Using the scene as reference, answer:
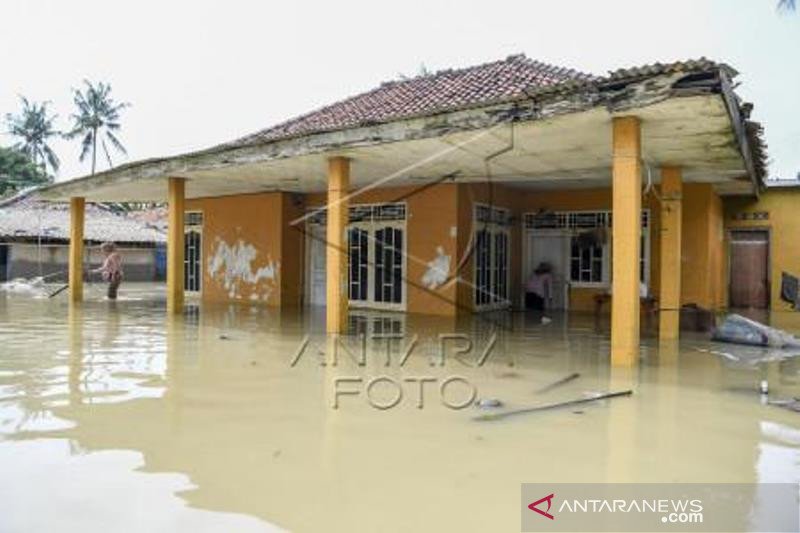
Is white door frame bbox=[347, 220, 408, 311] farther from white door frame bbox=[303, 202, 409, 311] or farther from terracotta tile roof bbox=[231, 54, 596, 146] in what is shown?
terracotta tile roof bbox=[231, 54, 596, 146]

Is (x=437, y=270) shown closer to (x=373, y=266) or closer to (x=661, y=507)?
(x=373, y=266)

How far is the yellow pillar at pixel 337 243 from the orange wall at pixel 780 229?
10.4m

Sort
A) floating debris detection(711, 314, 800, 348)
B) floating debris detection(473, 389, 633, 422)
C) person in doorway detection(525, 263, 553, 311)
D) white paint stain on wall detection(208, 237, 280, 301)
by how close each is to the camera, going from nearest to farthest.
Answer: floating debris detection(473, 389, 633, 422), floating debris detection(711, 314, 800, 348), person in doorway detection(525, 263, 553, 311), white paint stain on wall detection(208, 237, 280, 301)

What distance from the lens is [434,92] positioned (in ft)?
43.7

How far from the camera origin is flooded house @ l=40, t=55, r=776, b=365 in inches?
292

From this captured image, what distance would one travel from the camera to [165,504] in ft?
11.8

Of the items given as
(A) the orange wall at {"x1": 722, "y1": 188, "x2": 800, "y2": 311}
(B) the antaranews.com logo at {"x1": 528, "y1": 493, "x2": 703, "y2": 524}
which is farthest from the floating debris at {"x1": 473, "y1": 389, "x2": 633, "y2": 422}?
(A) the orange wall at {"x1": 722, "y1": 188, "x2": 800, "y2": 311}

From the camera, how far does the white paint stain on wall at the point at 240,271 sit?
16391mm

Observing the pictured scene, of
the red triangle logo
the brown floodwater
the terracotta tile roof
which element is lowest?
the red triangle logo

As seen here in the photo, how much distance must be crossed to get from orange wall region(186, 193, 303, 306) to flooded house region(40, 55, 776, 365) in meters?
0.05

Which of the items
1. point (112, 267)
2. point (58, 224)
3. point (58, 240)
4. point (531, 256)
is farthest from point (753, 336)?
point (58, 224)

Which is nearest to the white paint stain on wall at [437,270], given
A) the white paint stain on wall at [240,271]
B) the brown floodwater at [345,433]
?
the white paint stain on wall at [240,271]

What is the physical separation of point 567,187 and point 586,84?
7902 mm

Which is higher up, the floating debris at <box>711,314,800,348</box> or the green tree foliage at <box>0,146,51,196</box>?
the green tree foliage at <box>0,146,51,196</box>
